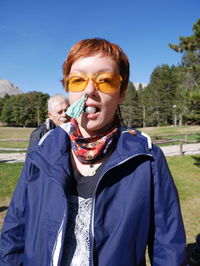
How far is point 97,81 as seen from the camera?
116 centimetres

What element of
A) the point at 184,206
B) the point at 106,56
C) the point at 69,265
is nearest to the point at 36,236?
the point at 69,265

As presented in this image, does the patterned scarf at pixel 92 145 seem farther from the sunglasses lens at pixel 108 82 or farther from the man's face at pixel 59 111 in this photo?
the man's face at pixel 59 111

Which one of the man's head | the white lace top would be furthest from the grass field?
the white lace top

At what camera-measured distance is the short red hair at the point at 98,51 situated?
1.20 meters

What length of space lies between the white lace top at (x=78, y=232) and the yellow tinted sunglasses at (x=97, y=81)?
2.20 ft

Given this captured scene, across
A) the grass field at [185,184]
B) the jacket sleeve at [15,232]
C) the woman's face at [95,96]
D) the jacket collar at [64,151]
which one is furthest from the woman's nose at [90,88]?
the grass field at [185,184]

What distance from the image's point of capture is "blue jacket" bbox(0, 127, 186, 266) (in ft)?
3.76

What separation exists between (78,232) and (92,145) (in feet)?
1.74

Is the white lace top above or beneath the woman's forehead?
beneath

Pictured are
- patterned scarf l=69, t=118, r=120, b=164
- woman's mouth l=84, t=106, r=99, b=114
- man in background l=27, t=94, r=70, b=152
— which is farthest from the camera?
man in background l=27, t=94, r=70, b=152

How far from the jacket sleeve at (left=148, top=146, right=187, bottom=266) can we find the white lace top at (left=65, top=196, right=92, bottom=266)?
422 mm

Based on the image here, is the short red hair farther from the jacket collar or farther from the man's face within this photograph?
the man's face

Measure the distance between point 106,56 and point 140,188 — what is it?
0.82 m

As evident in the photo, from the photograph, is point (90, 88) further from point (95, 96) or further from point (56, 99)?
point (56, 99)
